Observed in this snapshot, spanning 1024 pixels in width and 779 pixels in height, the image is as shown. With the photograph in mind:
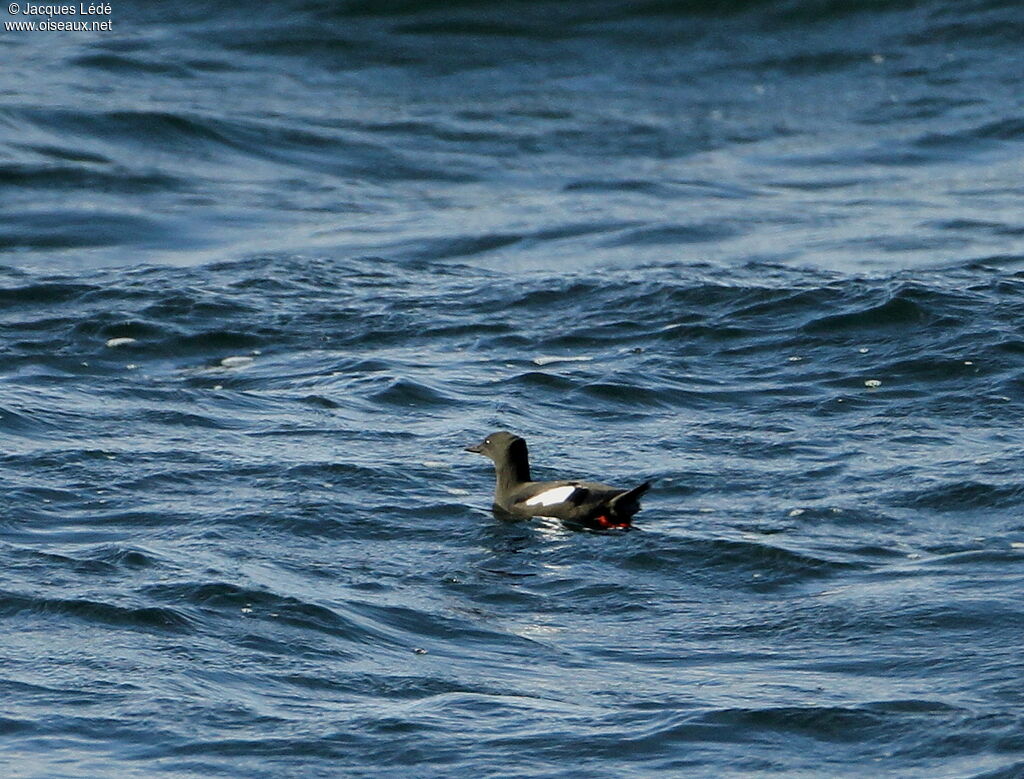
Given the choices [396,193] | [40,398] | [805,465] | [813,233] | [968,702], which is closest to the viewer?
[968,702]

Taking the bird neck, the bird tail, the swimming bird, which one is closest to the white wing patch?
the swimming bird

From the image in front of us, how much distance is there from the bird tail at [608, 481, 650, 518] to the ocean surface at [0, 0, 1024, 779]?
0.12 m

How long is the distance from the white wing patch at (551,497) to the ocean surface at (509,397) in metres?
0.24

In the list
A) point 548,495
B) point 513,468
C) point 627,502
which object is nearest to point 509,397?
point 513,468

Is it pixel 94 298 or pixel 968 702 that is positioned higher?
pixel 94 298

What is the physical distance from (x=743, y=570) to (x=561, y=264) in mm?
7093

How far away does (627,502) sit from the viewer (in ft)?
30.4

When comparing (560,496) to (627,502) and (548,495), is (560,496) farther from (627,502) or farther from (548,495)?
(627,502)

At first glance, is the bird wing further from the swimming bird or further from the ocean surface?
the ocean surface

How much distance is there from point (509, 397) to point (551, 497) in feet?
7.46

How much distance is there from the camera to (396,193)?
18.6 metres

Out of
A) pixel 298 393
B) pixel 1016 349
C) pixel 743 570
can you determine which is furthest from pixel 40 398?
pixel 1016 349

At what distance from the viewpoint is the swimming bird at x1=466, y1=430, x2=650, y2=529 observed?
30.4 feet

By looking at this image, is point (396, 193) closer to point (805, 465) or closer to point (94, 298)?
point (94, 298)
